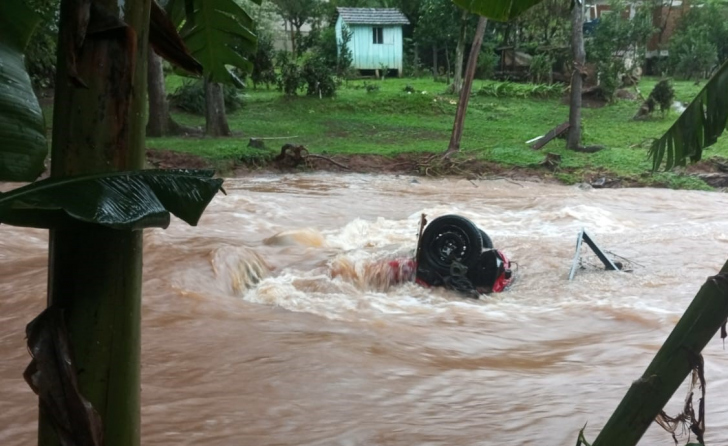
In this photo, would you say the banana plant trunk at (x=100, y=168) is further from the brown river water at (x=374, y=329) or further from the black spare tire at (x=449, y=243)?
the black spare tire at (x=449, y=243)

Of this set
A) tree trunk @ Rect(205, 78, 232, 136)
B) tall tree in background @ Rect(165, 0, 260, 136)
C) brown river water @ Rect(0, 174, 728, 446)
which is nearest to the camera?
tall tree in background @ Rect(165, 0, 260, 136)

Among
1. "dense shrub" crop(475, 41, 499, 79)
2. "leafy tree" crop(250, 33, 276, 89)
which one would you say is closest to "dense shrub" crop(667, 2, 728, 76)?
"dense shrub" crop(475, 41, 499, 79)

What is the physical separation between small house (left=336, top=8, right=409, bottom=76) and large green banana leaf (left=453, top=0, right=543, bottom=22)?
25889 mm

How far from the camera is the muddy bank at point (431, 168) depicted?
13976 mm

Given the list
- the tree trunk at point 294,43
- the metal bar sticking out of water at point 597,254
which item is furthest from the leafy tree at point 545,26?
the metal bar sticking out of water at point 597,254

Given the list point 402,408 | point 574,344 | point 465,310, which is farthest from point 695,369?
point 465,310

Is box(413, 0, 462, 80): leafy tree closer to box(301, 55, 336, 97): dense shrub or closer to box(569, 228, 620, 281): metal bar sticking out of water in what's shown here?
box(301, 55, 336, 97): dense shrub

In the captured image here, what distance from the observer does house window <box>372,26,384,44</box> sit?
28141mm

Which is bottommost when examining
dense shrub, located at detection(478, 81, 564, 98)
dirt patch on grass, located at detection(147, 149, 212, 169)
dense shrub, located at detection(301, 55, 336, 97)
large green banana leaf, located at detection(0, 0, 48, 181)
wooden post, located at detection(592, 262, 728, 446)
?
dirt patch on grass, located at detection(147, 149, 212, 169)

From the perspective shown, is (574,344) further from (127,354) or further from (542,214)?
(542,214)

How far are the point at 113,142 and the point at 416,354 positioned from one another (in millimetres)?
4028

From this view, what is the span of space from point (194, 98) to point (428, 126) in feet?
21.1

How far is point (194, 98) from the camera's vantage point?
69.6 feet

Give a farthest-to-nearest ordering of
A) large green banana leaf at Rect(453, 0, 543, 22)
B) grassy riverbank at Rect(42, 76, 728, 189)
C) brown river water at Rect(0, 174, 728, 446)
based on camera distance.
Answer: grassy riverbank at Rect(42, 76, 728, 189), brown river water at Rect(0, 174, 728, 446), large green banana leaf at Rect(453, 0, 543, 22)
